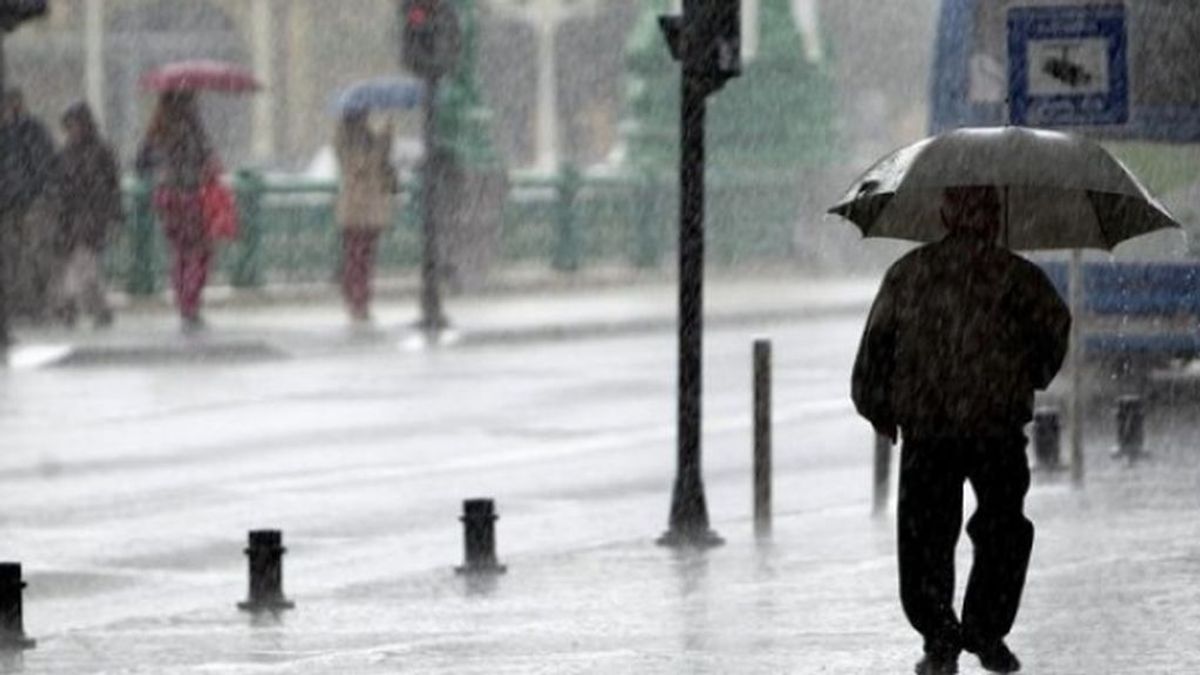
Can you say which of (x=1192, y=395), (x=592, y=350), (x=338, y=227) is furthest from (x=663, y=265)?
(x=1192, y=395)

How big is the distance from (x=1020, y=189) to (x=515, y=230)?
28.3m

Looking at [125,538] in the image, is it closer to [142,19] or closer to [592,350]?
[592,350]

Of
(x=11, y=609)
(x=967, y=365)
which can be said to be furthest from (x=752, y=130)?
(x=967, y=365)

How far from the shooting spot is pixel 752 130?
4609cm

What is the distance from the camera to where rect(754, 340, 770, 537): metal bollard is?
16.7m

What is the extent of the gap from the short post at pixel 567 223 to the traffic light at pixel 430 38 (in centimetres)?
824

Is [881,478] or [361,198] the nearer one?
[881,478]

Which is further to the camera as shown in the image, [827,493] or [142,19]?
[142,19]

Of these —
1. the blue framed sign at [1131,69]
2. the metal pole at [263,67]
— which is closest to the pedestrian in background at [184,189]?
the blue framed sign at [1131,69]

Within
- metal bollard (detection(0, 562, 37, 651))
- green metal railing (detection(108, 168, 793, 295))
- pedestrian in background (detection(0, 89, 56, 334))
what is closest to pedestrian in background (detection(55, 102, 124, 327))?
pedestrian in background (detection(0, 89, 56, 334))

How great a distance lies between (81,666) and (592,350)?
18.3 metres

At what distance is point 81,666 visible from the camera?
494 inches

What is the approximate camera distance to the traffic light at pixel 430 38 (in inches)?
1251

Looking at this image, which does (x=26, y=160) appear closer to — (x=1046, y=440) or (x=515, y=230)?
(x=515, y=230)
